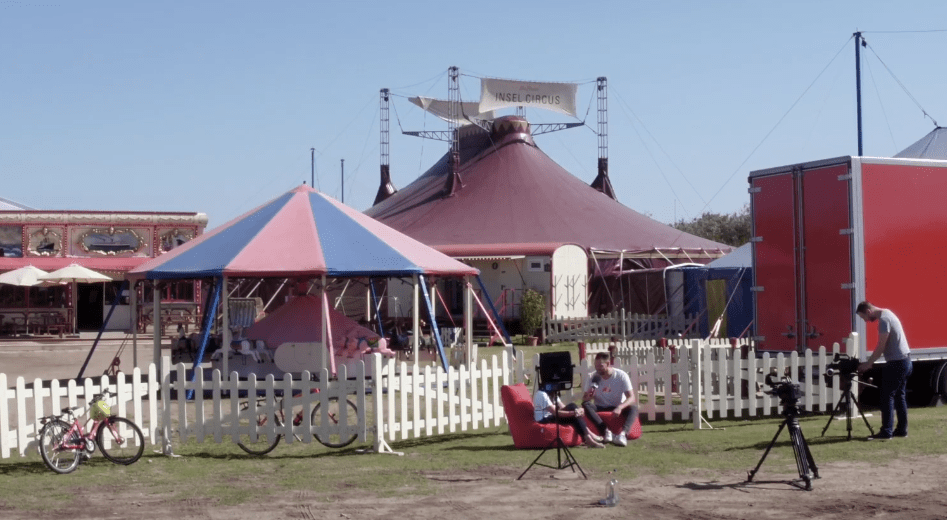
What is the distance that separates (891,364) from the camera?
457 inches

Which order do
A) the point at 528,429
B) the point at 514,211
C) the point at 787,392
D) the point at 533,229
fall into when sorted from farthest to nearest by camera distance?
the point at 514,211 → the point at 533,229 → the point at 528,429 → the point at 787,392

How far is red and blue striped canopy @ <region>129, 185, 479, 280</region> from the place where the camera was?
57.0ft

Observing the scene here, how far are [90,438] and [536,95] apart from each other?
36.5 meters

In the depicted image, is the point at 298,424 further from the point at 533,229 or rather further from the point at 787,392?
the point at 533,229

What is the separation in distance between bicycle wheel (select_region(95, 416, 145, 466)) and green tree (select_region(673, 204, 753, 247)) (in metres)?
64.5

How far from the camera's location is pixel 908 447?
10.8m

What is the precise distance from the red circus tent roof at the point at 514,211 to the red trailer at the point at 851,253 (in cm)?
1708

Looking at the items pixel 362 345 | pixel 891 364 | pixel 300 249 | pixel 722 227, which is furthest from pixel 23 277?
pixel 722 227

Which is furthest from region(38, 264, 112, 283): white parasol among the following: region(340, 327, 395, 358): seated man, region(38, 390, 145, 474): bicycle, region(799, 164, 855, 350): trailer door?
region(799, 164, 855, 350): trailer door

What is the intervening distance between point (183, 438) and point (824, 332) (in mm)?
7585

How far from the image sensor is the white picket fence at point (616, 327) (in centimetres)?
2925

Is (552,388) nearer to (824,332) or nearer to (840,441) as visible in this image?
(840,441)

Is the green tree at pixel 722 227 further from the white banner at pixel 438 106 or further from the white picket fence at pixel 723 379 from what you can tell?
the white picket fence at pixel 723 379

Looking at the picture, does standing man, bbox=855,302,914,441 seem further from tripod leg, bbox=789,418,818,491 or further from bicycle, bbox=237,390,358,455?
bicycle, bbox=237,390,358,455
